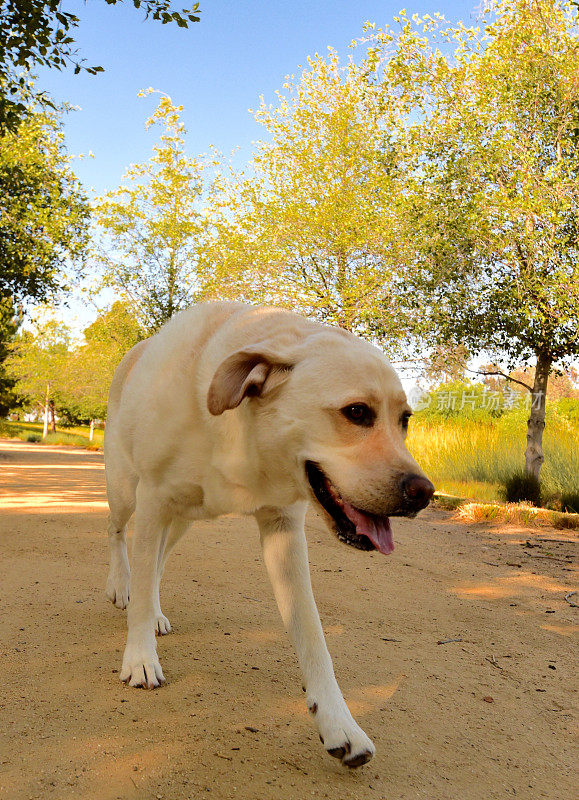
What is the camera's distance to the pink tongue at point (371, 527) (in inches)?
94.6

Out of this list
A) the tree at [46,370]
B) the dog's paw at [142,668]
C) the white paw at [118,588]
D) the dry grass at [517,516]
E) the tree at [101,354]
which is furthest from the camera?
the tree at [46,370]

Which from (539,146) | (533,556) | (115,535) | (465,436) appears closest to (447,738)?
(115,535)

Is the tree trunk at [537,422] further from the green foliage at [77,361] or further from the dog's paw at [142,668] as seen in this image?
the green foliage at [77,361]

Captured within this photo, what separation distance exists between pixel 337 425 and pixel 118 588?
2.15 m

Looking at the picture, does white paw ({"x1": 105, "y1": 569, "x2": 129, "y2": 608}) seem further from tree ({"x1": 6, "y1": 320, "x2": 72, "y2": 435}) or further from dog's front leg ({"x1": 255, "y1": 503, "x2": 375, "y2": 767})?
tree ({"x1": 6, "y1": 320, "x2": 72, "y2": 435})

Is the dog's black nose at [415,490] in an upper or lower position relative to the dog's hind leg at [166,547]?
upper

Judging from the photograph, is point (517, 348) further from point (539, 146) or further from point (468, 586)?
point (468, 586)

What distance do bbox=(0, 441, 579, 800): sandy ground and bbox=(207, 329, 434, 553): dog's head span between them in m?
0.24

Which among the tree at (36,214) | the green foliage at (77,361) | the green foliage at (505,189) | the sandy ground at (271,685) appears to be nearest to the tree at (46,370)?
the green foliage at (77,361)

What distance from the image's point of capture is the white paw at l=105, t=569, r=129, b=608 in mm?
3859

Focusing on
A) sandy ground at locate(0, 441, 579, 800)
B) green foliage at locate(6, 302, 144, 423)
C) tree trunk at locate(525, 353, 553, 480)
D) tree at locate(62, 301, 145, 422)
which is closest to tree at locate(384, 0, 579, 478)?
tree trunk at locate(525, 353, 553, 480)

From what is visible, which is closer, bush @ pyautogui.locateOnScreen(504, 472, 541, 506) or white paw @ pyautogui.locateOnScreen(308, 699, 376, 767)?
white paw @ pyautogui.locateOnScreen(308, 699, 376, 767)

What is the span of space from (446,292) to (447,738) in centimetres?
1011

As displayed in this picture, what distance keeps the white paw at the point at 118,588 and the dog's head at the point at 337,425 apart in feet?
5.86
